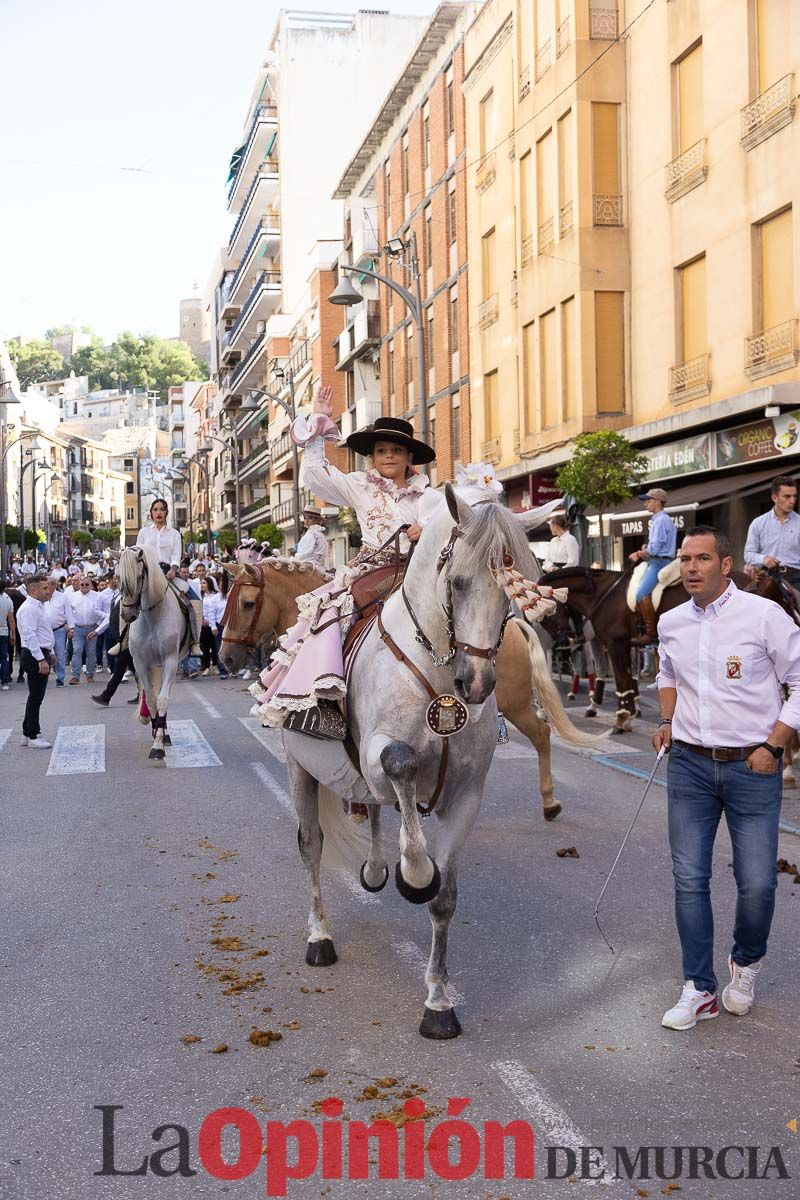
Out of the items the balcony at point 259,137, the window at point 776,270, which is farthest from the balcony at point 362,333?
the window at point 776,270

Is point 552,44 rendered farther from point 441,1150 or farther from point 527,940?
Answer: point 441,1150

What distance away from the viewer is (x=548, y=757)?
30.9ft

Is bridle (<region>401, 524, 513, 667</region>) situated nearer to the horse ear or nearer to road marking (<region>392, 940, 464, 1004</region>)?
the horse ear

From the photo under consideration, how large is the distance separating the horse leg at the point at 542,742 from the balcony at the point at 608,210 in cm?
1907

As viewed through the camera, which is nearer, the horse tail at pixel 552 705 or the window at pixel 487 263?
the horse tail at pixel 552 705

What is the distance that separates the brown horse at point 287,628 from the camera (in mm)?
8875

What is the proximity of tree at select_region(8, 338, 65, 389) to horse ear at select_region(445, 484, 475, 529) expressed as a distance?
182m

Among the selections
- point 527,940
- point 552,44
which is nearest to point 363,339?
point 552,44

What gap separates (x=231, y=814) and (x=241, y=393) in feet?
250

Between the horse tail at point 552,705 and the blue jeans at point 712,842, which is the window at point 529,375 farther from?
the blue jeans at point 712,842

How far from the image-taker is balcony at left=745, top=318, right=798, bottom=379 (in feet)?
61.9

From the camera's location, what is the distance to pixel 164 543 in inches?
561

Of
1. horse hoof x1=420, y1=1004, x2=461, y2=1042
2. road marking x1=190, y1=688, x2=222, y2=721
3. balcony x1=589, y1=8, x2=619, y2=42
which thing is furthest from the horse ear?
balcony x1=589, y1=8, x2=619, y2=42

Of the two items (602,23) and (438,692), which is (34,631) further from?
(602,23)
